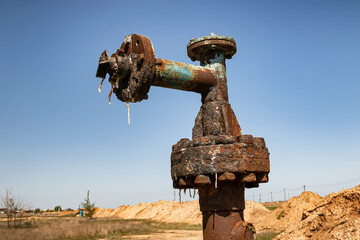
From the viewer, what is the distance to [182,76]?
288 centimetres

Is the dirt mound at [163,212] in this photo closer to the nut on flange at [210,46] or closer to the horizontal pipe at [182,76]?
the nut on flange at [210,46]

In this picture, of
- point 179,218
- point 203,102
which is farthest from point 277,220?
point 179,218

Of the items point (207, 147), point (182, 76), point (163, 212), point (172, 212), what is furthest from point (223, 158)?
point (163, 212)

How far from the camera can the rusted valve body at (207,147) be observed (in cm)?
263

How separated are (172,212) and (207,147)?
135ft

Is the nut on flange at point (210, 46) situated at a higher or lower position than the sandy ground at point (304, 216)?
higher

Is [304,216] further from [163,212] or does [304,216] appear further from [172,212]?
[163,212]

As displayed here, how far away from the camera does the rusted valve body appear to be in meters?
2.63

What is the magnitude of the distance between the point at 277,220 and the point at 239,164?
17708 millimetres

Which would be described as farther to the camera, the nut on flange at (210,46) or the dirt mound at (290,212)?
the dirt mound at (290,212)

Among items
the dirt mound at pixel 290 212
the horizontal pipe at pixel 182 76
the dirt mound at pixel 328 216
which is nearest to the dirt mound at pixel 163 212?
the dirt mound at pixel 290 212

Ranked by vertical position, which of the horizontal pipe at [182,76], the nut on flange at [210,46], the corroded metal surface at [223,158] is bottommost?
the corroded metal surface at [223,158]

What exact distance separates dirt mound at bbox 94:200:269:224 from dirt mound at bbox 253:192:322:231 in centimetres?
700

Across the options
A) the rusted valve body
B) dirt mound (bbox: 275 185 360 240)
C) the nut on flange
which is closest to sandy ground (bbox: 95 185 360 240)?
dirt mound (bbox: 275 185 360 240)
